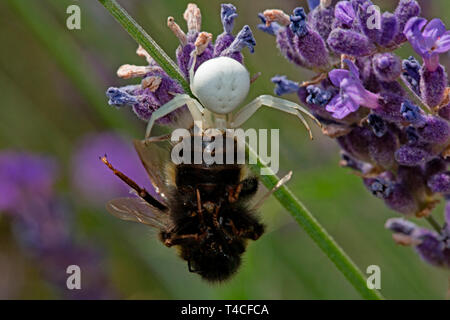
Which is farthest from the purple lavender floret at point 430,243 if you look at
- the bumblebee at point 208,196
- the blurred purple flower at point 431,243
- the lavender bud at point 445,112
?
the bumblebee at point 208,196

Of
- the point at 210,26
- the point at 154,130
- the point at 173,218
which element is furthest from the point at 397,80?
the point at 154,130

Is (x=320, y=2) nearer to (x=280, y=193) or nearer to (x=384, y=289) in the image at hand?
(x=280, y=193)

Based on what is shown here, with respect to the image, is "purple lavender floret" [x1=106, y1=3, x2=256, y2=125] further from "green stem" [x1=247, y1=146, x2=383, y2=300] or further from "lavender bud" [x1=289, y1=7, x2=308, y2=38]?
"green stem" [x1=247, y1=146, x2=383, y2=300]

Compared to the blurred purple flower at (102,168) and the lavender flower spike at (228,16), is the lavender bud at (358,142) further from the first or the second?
the blurred purple flower at (102,168)

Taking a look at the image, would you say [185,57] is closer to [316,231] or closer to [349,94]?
[349,94]

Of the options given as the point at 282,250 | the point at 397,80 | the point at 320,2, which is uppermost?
the point at 282,250

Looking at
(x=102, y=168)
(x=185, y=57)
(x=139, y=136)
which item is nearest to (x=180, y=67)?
(x=185, y=57)
